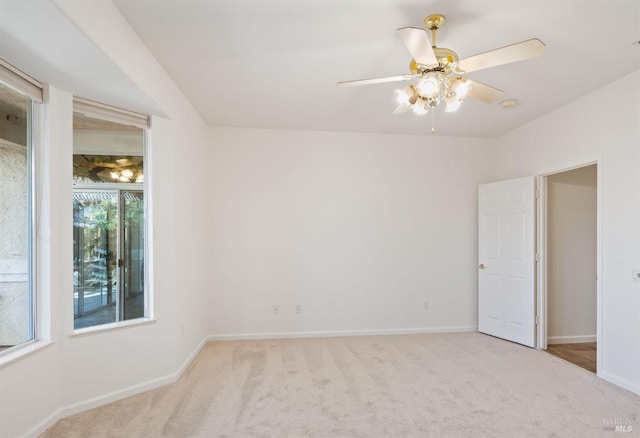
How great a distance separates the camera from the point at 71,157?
2586mm

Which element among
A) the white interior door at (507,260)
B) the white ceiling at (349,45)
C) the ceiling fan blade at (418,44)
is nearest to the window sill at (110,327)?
the white ceiling at (349,45)

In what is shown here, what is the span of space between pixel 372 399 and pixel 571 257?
334 centimetres

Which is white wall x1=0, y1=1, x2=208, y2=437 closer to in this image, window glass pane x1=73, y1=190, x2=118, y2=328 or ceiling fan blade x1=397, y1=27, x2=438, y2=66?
window glass pane x1=73, y1=190, x2=118, y2=328

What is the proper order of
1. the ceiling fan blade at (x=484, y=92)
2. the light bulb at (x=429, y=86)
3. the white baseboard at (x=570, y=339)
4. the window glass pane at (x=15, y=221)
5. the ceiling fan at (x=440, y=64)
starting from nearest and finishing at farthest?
the ceiling fan at (x=440, y=64)
the light bulb at (x=429, y=86)
the window glass pane at (x=15, y=221)
the ceiling fan blade at (x=484, y=92)
the white baseboard at (x=570, y=339)

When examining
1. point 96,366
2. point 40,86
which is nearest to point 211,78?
point 40,86

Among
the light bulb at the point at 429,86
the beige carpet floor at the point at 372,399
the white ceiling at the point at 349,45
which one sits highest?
the white ceiling at the point at 349,45

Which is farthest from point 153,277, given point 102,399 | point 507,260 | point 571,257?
point 571,257

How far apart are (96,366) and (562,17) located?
4.15m

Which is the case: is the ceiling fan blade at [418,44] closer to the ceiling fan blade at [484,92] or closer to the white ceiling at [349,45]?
the white ceiling at [349,45]

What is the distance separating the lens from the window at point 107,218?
8.95 ft

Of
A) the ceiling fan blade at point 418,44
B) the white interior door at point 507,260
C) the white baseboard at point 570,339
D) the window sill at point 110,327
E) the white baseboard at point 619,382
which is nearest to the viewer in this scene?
the ceiling fan blade at point 418,44

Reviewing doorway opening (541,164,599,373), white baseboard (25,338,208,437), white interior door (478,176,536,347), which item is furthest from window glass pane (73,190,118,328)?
doorway opening (541,164,599,373)

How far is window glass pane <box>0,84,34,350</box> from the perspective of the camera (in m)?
2.18

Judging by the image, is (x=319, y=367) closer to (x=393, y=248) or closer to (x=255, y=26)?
(x=393, y=248)
